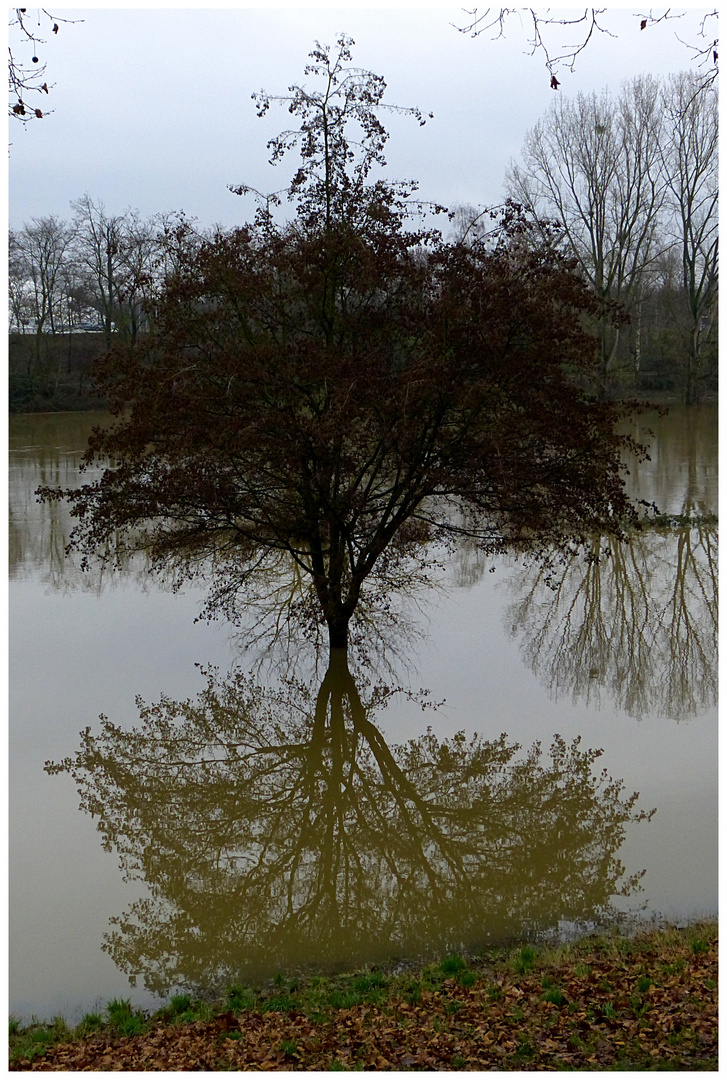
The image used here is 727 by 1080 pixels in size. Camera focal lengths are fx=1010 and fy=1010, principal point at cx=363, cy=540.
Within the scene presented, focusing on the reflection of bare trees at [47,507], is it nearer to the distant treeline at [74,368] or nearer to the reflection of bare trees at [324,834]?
the distant treeline at [74,368]

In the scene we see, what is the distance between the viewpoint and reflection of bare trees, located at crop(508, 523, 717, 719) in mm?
12555

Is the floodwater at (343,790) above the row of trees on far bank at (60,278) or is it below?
below

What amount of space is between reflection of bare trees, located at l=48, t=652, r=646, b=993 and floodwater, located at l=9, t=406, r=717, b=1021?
2 centimetres

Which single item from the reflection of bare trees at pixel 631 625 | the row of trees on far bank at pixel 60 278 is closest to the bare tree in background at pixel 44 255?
the row of trees on far bank at pixel 60 278

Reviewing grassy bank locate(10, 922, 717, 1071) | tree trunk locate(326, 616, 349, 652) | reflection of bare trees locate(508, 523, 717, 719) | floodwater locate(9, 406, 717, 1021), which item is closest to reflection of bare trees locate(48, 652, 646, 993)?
floodwater locate(9, 406, 717, 1021)

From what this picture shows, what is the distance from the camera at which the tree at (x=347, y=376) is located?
11.6 metres

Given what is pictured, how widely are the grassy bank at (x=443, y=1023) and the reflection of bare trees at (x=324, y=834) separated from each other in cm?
61

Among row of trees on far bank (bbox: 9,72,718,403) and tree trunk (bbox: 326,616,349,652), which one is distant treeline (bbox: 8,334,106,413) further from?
tree trunk (bbox: 326,616,349,652)

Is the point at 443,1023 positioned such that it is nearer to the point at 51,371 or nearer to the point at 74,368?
the point at 51,371

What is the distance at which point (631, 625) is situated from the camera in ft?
50.3

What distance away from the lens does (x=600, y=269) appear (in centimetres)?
3862

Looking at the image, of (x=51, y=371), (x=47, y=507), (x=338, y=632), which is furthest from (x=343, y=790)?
(x=51, y=371)

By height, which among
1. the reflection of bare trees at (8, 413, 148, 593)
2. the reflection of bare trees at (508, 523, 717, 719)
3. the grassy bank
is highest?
the reflection of bare trees at (8, 413, 148, 593)

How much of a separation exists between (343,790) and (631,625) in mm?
7021
